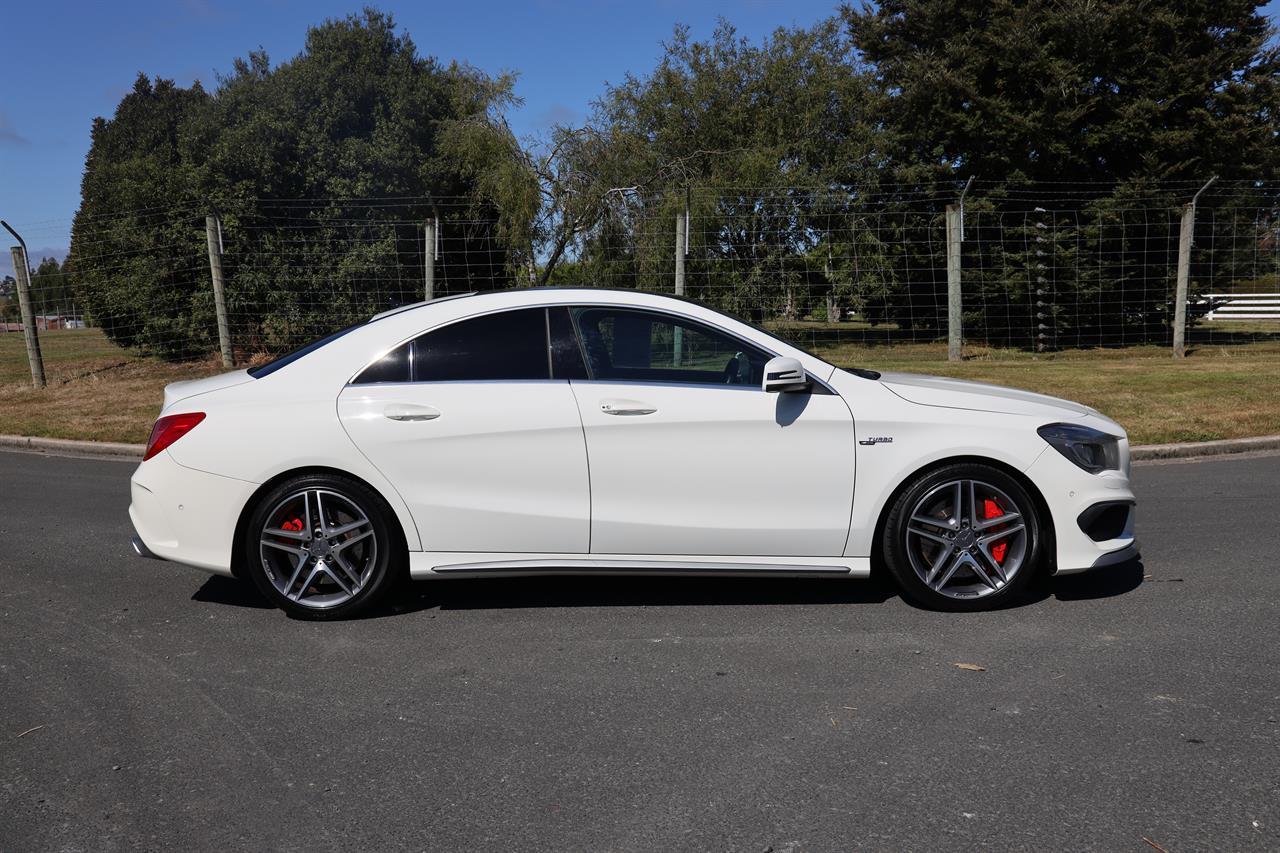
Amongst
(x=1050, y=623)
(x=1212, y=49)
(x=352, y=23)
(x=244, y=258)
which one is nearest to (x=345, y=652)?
(x=1050, y=623)

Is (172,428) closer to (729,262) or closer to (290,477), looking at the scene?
(290,477)

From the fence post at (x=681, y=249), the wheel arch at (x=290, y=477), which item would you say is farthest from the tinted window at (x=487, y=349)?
the fence post at (x=681, y=249)

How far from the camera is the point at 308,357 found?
4953 millimetres

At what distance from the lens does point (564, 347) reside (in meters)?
4.85

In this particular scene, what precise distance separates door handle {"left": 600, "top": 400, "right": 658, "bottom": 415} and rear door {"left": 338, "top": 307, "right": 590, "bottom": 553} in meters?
0.15

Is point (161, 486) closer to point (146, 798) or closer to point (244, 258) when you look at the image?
point (146, 798)

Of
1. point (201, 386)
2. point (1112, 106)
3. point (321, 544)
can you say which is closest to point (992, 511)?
point (321, 544)

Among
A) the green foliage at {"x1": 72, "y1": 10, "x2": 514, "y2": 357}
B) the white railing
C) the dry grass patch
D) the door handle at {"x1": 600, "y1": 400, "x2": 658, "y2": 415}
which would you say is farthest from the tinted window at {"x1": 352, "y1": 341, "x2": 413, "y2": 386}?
the white railing

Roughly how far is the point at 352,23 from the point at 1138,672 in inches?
827

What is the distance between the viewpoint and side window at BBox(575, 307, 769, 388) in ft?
15.9

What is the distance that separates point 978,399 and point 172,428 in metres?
3.88

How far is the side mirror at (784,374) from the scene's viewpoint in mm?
4598

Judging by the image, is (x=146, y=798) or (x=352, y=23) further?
(x=352, y=23)

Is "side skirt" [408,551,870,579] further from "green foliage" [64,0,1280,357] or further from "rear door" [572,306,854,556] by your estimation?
"green foliage" [64,0,1280,357]
